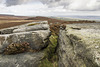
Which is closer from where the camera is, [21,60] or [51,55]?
[21,60]

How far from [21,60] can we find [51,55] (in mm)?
3644

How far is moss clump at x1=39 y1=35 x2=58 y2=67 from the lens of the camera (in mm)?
9500

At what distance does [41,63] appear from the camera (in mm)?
9562

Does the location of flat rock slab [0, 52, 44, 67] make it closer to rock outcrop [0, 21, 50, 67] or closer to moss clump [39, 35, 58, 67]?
rock outcrop [0, 21, 50, 67]

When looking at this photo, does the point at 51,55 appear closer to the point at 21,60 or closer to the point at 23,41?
the point at 21,60

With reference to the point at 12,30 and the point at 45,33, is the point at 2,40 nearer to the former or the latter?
the point at 12,30

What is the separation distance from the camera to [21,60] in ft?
29.9

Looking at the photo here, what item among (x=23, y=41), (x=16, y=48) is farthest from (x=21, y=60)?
(x=23, y=41)

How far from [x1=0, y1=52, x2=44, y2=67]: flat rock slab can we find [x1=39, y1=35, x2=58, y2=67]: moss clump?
61 cm

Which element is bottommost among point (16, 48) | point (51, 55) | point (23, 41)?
point (51, 55)

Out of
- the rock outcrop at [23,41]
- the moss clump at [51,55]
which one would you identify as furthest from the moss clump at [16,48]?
the moss clump at [51,55]

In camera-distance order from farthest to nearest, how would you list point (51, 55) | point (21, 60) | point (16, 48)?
point (51, 55) < point (16, 48) < point (21, 60)

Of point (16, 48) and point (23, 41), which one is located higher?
point (23, 41)

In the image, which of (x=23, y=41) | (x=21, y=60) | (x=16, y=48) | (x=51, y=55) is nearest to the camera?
(x=21, y=60)
